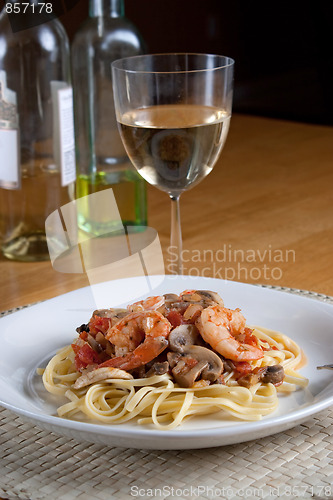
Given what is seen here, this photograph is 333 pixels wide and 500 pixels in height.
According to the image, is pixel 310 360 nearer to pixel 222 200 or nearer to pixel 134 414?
pixel 134 414

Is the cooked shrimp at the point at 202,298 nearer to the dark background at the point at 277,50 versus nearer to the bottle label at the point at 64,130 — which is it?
the bottle label at the point at 64,130

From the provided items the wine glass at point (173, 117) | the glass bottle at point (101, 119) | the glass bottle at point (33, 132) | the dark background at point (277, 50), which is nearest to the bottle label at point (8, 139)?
the glass bottle at point (33, 132)

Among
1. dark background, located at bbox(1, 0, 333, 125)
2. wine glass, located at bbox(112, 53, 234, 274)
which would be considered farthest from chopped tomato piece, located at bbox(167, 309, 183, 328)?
dark background, located at bbox(1, 0, 333, 125)

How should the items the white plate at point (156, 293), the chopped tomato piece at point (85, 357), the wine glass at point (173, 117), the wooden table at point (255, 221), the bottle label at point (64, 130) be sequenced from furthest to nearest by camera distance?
the bottle label at point (64, 130)
the wooden table at point (255, 221)
the wine glass at point (173, 117)
the chopped tomato piece at point (85, 357)
the white plate at point (156, 293)

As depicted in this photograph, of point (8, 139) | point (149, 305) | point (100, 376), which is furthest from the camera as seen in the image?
point (8, 139)

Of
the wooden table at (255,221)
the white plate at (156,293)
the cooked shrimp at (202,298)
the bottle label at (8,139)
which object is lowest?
the wooden table at (255,221)

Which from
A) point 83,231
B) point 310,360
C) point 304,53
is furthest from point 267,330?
point 304,53

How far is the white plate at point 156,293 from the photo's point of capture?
2.99ft

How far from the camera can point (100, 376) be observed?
106 cm

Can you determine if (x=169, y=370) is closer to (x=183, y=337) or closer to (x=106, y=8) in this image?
(x=183, y=337)

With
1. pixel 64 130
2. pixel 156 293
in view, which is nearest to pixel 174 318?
pixel 156 293

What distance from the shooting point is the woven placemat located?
0.92 metres

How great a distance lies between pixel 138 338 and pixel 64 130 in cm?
88

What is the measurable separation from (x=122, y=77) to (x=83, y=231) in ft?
2.04
